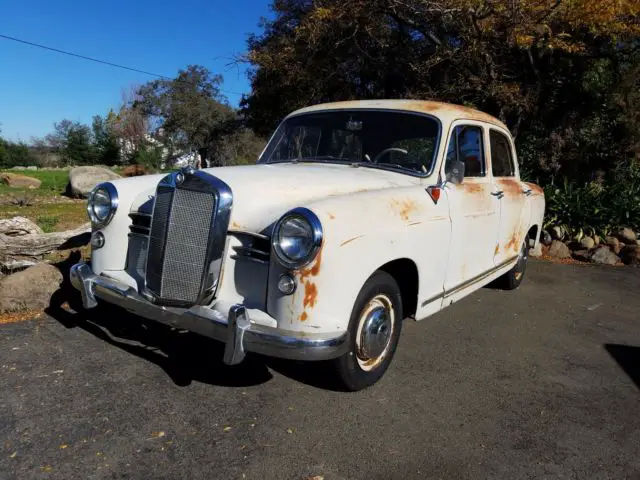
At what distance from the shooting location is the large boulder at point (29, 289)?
4414 mm

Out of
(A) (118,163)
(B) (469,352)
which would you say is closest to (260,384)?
(B) (469,352)

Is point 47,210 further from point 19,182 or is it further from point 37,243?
point 19,182

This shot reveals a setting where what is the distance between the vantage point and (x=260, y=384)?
327 cm

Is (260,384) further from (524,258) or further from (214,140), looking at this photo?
(214,140)

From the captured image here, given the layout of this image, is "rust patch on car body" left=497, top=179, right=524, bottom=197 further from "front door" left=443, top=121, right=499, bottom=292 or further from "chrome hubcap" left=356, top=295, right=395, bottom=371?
"chrome hubcap" left=356, top=295, right=395, bottom=371

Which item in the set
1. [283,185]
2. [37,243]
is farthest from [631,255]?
[37,243]

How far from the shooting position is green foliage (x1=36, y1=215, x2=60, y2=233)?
306 inches

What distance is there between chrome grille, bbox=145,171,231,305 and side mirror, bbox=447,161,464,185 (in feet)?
5.79

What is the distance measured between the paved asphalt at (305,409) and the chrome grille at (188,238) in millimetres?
682

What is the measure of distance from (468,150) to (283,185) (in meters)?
1.86

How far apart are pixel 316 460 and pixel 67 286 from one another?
138 inches

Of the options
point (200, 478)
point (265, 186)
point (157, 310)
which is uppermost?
point (265, 186)

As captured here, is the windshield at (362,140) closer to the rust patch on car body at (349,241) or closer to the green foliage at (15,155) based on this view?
the rust patch on car body at (349,241)

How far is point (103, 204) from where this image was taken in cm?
347
